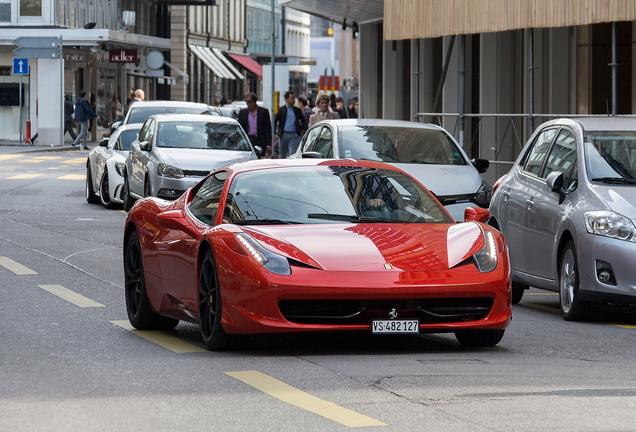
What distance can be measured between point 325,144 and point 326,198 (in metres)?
8.09

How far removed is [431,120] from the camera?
31141 mm

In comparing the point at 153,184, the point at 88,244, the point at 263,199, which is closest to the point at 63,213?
the point at 153,184

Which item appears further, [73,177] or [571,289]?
[73,177]

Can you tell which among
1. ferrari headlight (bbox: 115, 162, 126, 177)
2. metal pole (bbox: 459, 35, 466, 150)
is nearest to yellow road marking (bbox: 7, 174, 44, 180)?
ferrari headlight (bbox: 115, 162, 126, 177)

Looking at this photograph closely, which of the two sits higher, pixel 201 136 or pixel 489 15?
pixel 489 15

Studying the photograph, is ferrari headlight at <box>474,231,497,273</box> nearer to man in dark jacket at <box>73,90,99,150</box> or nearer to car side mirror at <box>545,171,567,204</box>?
car side mirror at <box>545,171,567,204</box>

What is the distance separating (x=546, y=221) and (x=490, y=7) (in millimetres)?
10452

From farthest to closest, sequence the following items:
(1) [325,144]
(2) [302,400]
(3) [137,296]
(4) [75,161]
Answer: (4) [75,161]
(1) [325,144]
(3) [137,296]
(2) [302,400]

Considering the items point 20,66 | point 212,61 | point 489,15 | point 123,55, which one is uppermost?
point 212,61

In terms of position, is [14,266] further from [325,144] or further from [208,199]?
[208,199]

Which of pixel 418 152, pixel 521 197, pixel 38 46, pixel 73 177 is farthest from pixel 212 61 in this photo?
pixel 521 197

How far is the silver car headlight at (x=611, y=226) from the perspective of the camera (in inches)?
389

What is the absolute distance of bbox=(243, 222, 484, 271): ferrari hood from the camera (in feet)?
25.7

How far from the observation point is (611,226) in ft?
32.6
